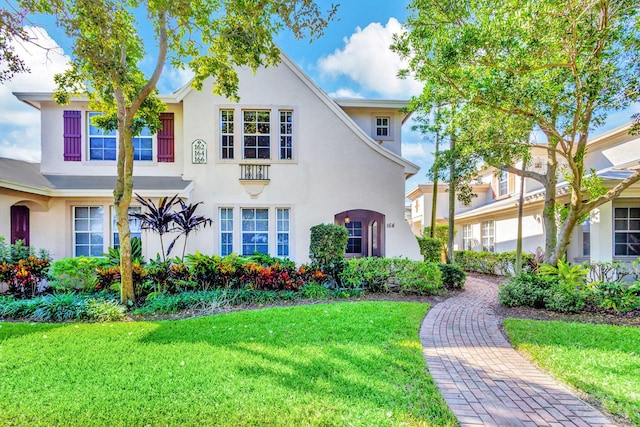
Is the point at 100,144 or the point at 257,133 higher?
the point at 257,133

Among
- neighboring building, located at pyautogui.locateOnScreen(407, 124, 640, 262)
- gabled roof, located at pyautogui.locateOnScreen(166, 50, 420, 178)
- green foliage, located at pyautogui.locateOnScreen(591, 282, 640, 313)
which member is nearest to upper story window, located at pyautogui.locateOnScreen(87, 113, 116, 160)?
gabled roof, located at pyautogui.locateOnScreen(166, 50, 420, 178)

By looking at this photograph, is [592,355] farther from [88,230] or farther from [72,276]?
[88,230]

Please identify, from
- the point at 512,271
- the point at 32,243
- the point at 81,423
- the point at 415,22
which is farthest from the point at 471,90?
the point at 32,243

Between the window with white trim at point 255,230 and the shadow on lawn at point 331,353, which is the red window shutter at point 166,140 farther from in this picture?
the shadow on lawn at point 331,353

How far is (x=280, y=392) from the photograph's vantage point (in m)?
3.58

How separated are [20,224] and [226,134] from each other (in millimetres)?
7952

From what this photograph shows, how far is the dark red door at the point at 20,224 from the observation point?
10.5 metres

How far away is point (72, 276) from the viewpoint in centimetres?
834

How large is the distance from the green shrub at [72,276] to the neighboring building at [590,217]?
42.7ft

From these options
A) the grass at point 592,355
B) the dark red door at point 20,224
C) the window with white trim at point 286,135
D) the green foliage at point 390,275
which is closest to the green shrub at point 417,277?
the green foliage at point 390,275

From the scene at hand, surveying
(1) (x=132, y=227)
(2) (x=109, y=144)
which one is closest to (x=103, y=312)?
(1) (x=132, y=227)

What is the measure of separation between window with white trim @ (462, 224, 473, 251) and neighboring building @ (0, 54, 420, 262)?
10766 millimetres

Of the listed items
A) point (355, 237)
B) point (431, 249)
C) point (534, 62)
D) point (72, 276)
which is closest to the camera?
point (534, 62)

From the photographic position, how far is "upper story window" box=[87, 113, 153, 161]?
37.6ft
